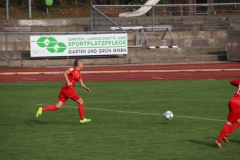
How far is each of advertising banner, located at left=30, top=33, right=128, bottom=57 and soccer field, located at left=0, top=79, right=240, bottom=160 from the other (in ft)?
25.1

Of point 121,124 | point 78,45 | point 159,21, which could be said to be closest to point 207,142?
point 121,124

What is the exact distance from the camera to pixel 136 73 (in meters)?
27.2

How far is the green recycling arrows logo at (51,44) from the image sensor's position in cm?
2995

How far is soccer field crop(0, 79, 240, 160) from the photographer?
1105 cm

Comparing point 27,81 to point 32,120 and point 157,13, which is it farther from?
point 157,13

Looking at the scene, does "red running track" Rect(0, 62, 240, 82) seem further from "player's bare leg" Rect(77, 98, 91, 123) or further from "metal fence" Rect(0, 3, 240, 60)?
"player's bare leg" Rect(77, 98, 91, 123)

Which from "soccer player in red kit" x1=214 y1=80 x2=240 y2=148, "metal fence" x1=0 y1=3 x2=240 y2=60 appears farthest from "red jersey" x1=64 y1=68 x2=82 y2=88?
"metal fence" x1=0 y1=3 x2=240 y2=60

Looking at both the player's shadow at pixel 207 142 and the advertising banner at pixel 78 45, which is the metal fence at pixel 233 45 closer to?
the advertising banner at pixel 78 45

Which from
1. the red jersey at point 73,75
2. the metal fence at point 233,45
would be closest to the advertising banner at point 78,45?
the metal fence at point 233,45

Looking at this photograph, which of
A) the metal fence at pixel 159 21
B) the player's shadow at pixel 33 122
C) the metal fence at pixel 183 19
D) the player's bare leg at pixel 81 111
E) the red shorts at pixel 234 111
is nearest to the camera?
the red shorts at pixel 234 111

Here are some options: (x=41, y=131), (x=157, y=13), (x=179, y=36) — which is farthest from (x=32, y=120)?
(x=157, y=13)

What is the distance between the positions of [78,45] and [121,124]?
16.9 meters

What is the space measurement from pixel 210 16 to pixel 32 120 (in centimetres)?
2383

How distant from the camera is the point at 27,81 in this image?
24.5 meters
